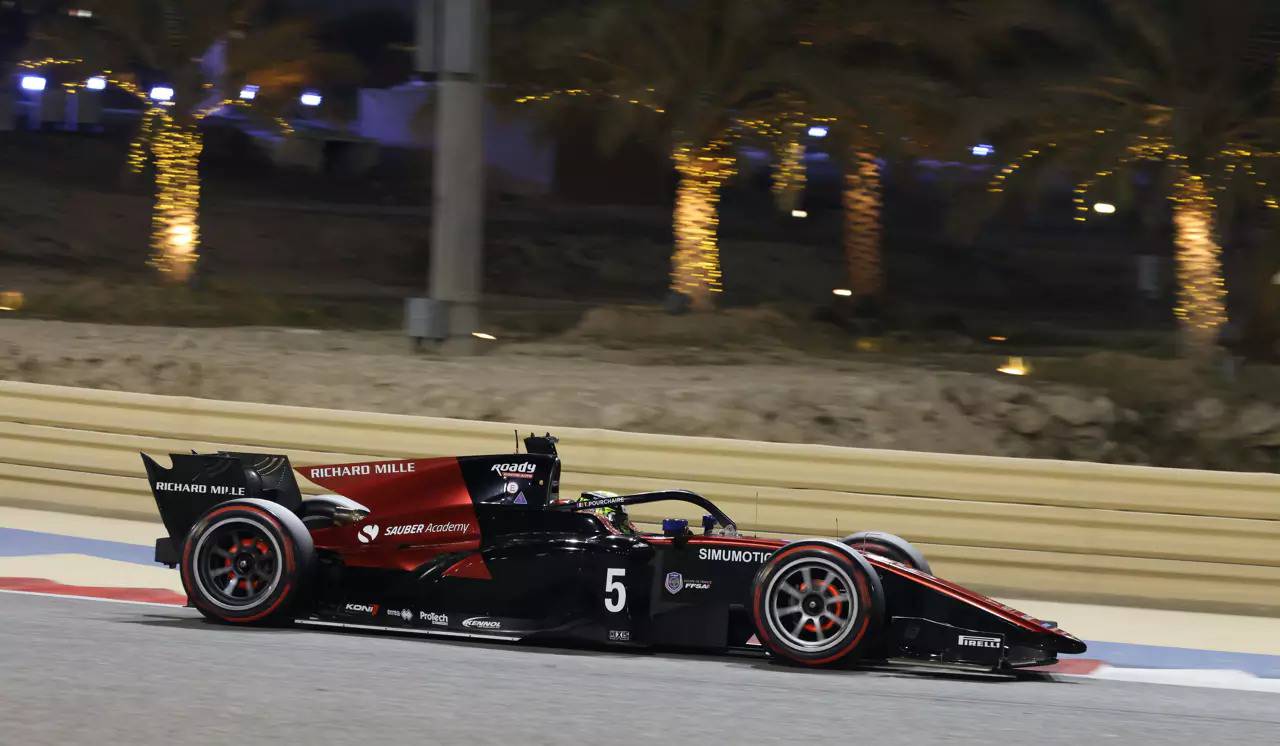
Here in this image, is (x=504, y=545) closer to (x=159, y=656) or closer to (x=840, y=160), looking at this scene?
(x=159, y=656)

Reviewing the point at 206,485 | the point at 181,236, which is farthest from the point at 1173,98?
the point at 181,236

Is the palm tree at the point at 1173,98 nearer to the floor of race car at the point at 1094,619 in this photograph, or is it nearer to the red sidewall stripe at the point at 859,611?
the floor of race car at the point at 1094,619

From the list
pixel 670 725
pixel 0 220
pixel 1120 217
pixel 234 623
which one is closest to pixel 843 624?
pixel 670 725

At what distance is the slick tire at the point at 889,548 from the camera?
332 inches

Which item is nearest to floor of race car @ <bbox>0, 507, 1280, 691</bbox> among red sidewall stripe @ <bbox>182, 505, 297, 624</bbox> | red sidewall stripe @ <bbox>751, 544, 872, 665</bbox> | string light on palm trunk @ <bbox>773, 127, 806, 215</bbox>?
red sidewall stripe @ <bbox>182, 505, 297, 624</bbox>

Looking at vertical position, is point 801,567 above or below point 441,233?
below

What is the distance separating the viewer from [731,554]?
772cm

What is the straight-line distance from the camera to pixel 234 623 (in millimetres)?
8062

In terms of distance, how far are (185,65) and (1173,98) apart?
547 inches

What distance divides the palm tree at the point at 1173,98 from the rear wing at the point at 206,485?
1283 centimetres

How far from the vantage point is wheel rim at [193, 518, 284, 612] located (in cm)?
800

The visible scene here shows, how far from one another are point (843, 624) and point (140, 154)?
20.1m

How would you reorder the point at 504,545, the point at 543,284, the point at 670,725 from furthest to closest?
the point at 543,284, the point at 504,545, the point at 670,725

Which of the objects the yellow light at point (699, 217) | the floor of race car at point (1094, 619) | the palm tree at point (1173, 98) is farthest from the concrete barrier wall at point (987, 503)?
the yellow light at point (699, 217)
